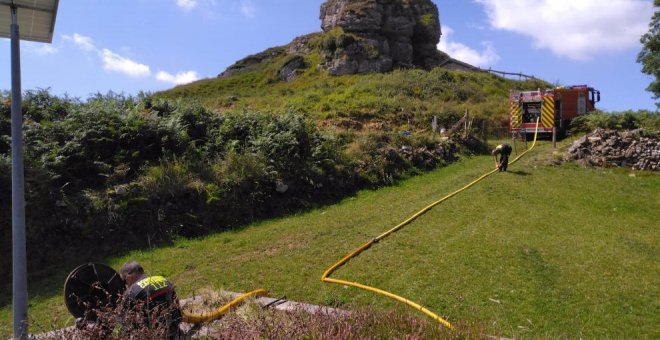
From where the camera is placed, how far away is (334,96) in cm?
3188

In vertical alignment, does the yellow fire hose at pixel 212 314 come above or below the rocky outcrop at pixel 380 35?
below

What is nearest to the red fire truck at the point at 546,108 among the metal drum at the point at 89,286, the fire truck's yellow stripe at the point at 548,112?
the fire truck's yellow stripe at the point at 548,112

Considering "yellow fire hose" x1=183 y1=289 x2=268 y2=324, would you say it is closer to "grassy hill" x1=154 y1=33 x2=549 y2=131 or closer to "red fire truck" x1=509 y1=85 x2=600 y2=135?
"grassy hill" x1=154 y1=33 x2=549 y2=131

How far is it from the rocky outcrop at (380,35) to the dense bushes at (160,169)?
2927 centimetres

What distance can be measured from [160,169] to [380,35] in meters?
38.3

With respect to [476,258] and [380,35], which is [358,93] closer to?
[380,35]

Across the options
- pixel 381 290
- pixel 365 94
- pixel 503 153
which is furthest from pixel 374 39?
pixel 381 290

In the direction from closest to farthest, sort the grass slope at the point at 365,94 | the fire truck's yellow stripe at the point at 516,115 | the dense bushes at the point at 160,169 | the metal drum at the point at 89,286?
the metal drum at the point at 89,286 < the dense bushes at the point at 160,169 < the fire truck's yellow stripe at the point at 516,115 < the grass slope at the point at 365,94

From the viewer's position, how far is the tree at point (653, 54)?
21.3 m

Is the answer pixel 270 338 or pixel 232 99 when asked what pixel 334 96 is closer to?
pixel 232 99

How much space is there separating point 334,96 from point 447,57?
2484 cm

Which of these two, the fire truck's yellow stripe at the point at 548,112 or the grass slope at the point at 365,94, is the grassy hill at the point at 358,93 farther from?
the fire truck's yellow stripe at the point at 548,112

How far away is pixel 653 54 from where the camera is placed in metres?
21.5

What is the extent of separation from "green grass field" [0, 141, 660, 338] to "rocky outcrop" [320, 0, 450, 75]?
32105 mm
